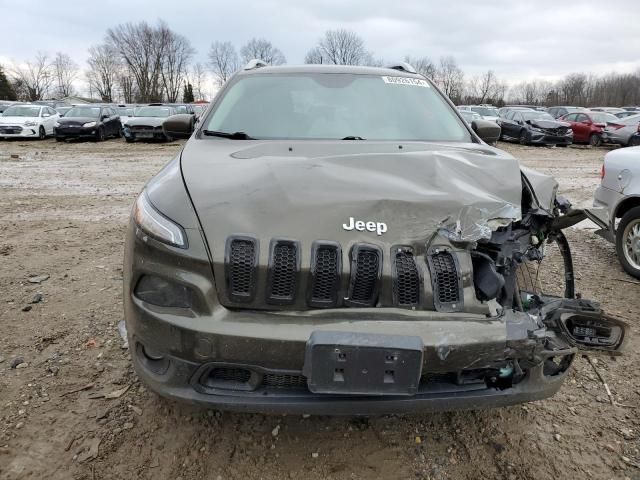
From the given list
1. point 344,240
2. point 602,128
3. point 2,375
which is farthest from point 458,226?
point 602,128

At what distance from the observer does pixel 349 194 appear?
2.03 m

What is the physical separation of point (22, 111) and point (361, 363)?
22.2 m

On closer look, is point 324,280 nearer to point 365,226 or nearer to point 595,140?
point 365,226

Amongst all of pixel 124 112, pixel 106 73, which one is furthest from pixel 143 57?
pixel 124 112

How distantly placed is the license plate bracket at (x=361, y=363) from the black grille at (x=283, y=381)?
117 mm

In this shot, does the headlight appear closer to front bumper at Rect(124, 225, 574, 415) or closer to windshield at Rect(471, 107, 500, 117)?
front bumper at Rect(124, 225, 574, 415)

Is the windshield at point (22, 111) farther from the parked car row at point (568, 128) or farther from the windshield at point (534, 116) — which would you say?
the windshield at point (534, 116)

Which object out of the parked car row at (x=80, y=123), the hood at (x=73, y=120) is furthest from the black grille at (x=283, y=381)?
the hood at (x=73, y=120)

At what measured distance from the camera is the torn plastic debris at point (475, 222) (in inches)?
77.1

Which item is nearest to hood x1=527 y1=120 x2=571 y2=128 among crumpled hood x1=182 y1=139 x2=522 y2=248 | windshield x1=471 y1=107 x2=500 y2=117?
windshield x1=471 y1=107 x2=500 y2=117

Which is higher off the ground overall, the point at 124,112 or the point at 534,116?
the point at 534,116

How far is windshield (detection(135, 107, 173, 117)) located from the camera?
19620 millimetres

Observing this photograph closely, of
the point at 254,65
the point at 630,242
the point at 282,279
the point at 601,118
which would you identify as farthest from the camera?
the point at 601,118

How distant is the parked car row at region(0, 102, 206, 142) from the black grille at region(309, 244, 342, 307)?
→ 17.2 meters
